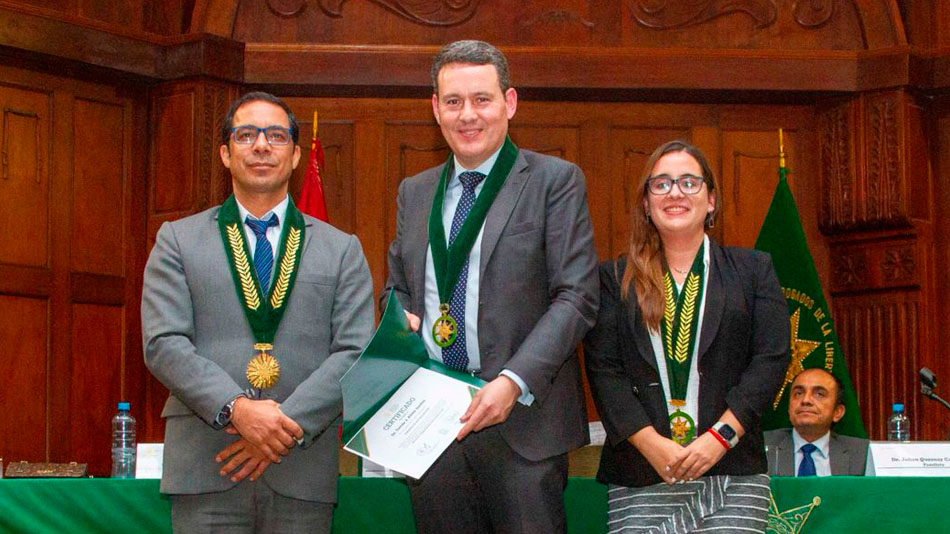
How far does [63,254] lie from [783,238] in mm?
3313

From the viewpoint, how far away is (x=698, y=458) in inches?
114

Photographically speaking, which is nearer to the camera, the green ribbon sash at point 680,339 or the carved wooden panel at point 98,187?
the green ribbon sash at point 680,339

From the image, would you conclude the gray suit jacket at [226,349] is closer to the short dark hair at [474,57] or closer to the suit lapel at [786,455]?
the short dark hair at [474,57]

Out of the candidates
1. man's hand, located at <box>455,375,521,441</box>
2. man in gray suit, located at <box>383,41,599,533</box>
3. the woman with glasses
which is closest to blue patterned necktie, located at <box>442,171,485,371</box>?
man in gray suit, located at <box>383,41,599,533</box>

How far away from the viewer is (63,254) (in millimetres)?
5613

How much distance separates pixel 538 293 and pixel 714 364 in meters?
0.47

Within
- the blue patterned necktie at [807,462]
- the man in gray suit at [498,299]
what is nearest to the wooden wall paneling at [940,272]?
the blue patterned necktie at [807,462]

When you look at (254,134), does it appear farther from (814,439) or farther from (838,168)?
(838,168)

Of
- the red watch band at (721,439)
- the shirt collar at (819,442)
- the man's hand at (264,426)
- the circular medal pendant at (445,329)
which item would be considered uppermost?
the circular medal pendant at (445,329)

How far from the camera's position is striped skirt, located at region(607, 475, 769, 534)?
2949mm

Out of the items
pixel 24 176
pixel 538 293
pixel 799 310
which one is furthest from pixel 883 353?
pixel 24 176

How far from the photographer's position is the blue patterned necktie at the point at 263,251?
3.05 metres

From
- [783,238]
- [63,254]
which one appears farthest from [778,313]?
[63,254]

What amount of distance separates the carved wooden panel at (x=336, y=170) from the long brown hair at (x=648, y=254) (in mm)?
3013
